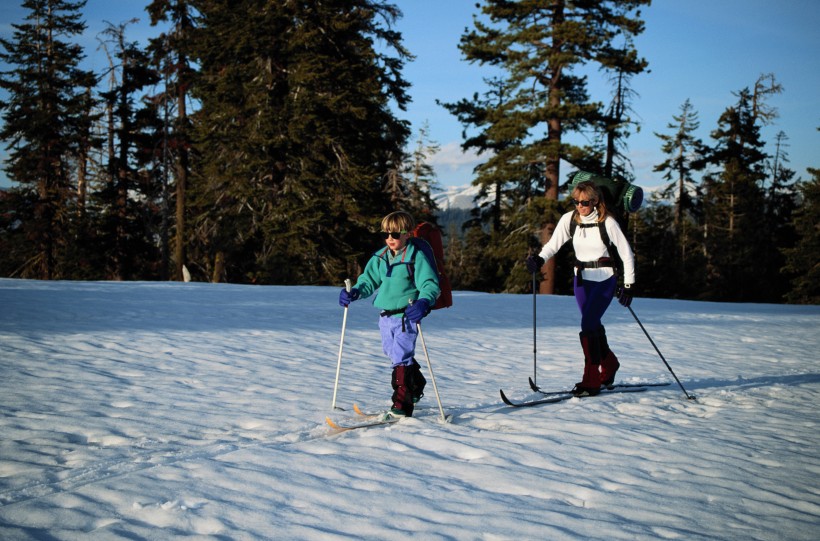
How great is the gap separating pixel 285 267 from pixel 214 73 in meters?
9.37

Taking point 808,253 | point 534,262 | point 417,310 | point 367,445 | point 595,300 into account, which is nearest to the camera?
point 367,445

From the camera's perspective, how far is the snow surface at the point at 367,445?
305cm

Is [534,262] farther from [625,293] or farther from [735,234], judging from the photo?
[735,234]

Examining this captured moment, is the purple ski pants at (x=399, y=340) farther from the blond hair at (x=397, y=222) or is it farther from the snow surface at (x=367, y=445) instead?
the blond hair at (x=397, y=222)

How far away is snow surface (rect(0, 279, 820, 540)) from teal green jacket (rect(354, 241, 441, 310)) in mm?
1081

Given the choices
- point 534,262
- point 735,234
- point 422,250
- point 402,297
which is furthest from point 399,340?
point 735,234

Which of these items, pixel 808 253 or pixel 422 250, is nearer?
pixel 422 250

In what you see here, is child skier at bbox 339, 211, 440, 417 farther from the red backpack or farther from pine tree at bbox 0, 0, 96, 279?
pine tree at bbox 0, 0, 96, 279

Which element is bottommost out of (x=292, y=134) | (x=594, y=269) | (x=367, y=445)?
(x=367, y=445)

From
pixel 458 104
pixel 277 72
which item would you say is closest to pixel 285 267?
pixel 277 72

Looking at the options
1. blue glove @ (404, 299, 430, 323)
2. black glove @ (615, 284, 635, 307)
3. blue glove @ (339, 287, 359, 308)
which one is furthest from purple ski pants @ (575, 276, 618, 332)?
blue glove @ (339, 287, 359, 308)

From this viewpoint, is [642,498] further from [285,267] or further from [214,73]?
[214,73]

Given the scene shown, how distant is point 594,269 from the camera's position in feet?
20.1

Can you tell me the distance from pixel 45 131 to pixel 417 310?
33.7m
